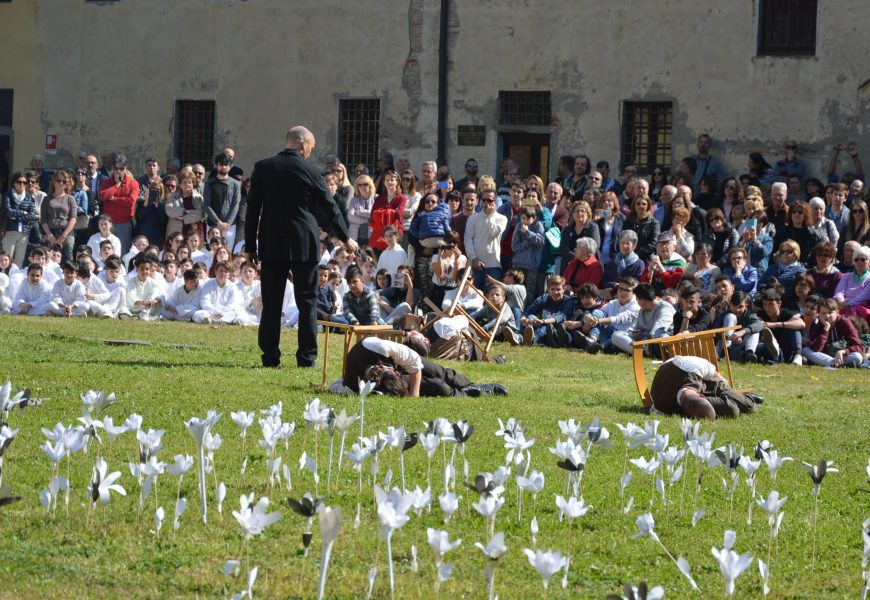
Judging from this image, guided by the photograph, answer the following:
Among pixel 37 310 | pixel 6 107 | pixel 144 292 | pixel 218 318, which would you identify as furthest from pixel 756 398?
pixel 6 107

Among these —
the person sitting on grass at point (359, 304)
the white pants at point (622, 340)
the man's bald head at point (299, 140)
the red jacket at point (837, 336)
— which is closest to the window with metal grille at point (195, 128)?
the person sitting on grass at point (359, 304)

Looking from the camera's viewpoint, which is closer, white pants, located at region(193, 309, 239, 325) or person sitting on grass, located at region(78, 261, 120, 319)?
white pants, located at region(193, 309, 239, 325)

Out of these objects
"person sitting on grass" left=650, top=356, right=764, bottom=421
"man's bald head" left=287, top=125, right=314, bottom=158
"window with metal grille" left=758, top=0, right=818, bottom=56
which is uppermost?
"window with metal grille" left=758, top=0, right=818, bottom=56

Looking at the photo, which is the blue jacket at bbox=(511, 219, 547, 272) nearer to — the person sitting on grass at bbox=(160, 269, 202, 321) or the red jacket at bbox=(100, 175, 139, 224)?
the person sitting on grass at bbox=(160, 269, 202, 321)

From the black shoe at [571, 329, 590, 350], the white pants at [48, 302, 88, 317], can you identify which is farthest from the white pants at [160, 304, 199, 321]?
the black shoe at [571, 329, 590, 350]

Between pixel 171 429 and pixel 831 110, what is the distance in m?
17.3

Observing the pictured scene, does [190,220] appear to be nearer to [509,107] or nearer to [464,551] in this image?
[509,107]

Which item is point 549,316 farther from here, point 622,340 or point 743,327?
point 743,327

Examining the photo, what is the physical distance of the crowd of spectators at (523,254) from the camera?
18062mm

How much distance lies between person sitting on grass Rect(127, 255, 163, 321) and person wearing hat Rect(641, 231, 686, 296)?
7329mm

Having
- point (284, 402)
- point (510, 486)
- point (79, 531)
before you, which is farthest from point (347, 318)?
point (79, 531)

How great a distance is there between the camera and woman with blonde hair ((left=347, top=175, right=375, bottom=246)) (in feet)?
74.8

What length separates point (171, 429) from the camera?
32.4 ft

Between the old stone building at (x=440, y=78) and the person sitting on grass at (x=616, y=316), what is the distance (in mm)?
7078
